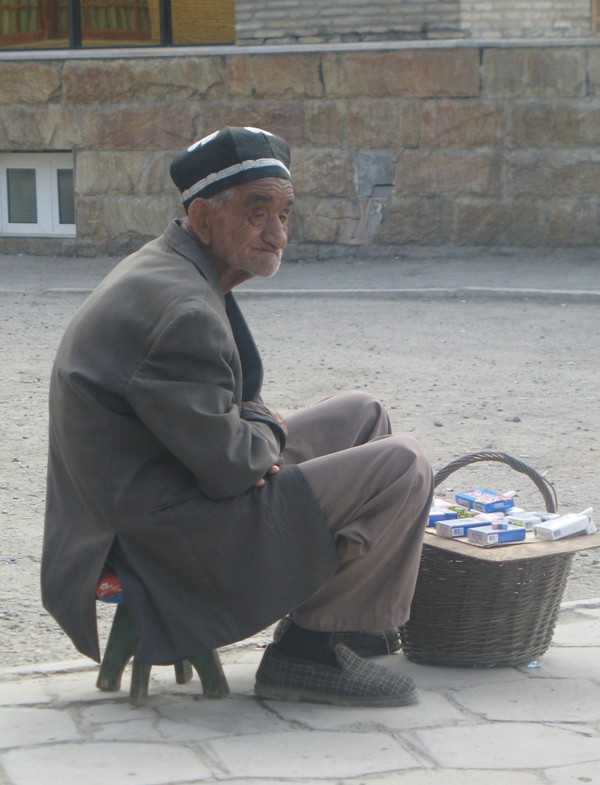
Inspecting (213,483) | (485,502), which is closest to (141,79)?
(485,502)

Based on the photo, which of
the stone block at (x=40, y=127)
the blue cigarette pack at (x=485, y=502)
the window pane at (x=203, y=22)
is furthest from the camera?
the window pane at (x=203, y=22)

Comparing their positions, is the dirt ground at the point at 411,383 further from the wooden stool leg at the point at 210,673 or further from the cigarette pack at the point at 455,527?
the cigarette pack at the point at 455,527

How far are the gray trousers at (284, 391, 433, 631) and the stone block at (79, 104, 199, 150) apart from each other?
1066cm

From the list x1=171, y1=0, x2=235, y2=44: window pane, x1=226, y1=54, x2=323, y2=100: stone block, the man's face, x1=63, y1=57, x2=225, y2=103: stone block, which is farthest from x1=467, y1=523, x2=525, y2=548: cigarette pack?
x1=171, y1=0, x2=235, y2=44: window pane

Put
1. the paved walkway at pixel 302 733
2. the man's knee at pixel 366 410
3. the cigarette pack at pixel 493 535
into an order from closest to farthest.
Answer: the paved walkway at pixel 302 733, the cigarette pack at pixel 493 535, the man's knee at pixel 366 410

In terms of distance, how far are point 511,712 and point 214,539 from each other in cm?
88

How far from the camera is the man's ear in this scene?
349cm

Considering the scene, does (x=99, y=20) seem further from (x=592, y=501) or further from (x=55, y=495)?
(x=55, y=495)

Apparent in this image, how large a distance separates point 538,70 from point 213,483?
1051cm

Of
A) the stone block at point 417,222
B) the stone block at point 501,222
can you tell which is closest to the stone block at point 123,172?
the stone block at point 417,222

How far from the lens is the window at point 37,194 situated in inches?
577

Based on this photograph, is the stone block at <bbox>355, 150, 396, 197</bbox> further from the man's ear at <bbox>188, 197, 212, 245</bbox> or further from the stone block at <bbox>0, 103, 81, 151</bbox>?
the man's ear at <bbox>188, 197, 212, 245</bbox>

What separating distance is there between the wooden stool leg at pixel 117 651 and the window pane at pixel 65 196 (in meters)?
11.5

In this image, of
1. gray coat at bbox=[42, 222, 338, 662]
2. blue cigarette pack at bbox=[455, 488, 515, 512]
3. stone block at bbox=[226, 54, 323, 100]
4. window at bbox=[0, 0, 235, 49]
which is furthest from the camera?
window at bbox=[0, 0, 235, 49]
